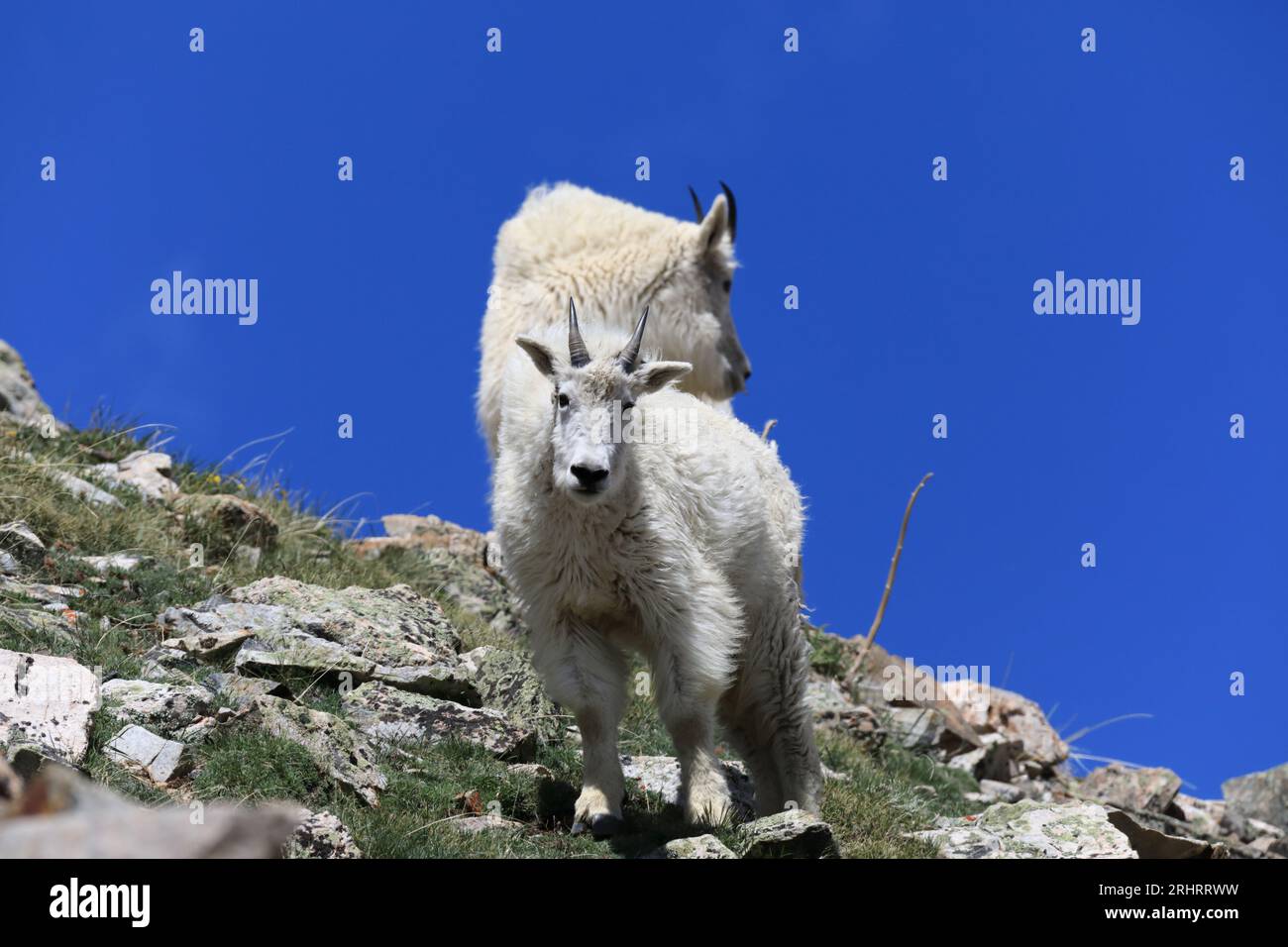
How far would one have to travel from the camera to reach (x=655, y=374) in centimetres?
724

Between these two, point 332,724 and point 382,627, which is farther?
point 382,627

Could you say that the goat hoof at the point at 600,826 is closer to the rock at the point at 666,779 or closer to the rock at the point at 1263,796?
the rock at the point at 666,779

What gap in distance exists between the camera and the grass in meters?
6.69

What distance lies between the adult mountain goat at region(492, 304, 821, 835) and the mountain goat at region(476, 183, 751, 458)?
361cm

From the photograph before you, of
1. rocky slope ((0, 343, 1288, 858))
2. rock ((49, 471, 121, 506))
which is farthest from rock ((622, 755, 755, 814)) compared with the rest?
rock ((49, 471, 121, 506))

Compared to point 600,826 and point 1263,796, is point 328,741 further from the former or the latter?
point 1263,796

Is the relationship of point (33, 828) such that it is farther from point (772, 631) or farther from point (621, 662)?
point (772, 631)

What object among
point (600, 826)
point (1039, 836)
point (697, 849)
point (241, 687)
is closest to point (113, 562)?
point (241, 687)

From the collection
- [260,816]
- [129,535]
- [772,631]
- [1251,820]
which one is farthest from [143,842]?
[1251,820]

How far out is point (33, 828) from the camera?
225cm

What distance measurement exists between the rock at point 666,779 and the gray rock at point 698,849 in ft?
3.89

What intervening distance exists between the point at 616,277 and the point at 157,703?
6.02 m

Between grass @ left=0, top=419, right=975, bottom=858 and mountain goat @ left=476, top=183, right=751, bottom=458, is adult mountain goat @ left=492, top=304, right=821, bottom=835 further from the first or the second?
mountain goat @ left=476, top=183, right=751, bottom=458

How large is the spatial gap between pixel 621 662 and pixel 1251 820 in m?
8.61
